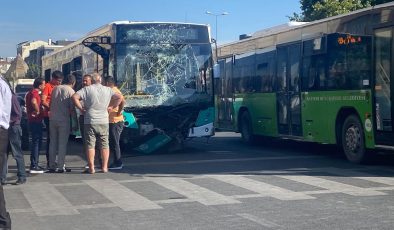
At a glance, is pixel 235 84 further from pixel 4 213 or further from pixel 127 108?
pixel 4 213

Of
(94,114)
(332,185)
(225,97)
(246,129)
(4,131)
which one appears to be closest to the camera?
(4,131)

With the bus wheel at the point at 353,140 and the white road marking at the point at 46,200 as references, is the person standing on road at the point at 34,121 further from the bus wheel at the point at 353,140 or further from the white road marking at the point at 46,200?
the bus wheel at the point at 353,140

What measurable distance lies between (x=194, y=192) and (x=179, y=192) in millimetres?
239

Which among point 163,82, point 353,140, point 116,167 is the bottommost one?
point 116,167

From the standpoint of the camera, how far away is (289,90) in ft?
57.5

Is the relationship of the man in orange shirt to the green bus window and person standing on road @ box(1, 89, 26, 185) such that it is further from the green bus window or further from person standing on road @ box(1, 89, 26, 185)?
the green bus window

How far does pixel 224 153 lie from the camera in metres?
17.6

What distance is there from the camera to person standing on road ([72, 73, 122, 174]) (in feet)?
43.5

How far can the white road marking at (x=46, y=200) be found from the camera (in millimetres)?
9312

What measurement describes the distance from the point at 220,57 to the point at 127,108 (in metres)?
6.89

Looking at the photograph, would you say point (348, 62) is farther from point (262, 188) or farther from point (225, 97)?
point (225, 97)

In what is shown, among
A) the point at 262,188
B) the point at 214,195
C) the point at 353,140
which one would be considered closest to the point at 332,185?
the point at 262,188

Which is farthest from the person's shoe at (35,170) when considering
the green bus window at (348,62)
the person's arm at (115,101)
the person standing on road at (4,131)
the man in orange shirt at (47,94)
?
the green bus window at (348,62)

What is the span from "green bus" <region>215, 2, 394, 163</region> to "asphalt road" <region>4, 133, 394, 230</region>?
90cm
